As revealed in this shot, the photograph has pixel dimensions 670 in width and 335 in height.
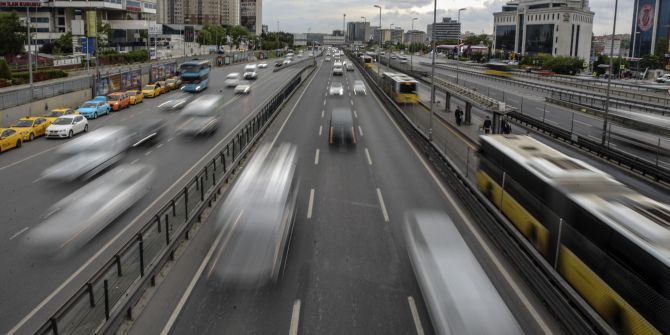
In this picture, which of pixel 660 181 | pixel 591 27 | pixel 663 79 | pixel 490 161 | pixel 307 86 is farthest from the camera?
pixel 591 27

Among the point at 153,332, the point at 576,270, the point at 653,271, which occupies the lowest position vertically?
the point at 153,332

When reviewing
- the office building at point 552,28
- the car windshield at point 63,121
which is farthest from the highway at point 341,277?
the office building at point 552,28

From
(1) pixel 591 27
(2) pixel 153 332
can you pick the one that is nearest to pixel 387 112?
(2) pixel 153 332

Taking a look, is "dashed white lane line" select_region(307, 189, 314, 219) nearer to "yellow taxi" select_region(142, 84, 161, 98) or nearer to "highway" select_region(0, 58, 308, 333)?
"highway" select_region(0, 58, 308, 333)

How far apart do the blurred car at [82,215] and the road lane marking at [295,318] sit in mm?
6875

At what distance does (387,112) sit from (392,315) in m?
36.9

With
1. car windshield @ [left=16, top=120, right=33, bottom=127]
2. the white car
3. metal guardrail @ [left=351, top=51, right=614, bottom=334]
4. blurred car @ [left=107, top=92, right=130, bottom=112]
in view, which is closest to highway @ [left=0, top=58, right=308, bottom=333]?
the white car

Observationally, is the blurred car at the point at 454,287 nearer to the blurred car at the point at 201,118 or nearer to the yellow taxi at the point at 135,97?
the blurred car at the point at 201,118

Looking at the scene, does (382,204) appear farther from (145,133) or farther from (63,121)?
(63,121)

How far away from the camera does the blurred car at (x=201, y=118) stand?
3353cm

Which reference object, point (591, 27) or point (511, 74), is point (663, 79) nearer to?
point (511, 74)

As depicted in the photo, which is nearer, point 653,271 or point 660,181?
point 653,271

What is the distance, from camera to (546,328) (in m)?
10.9

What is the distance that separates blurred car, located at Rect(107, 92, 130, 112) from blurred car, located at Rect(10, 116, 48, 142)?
11.0 metres
